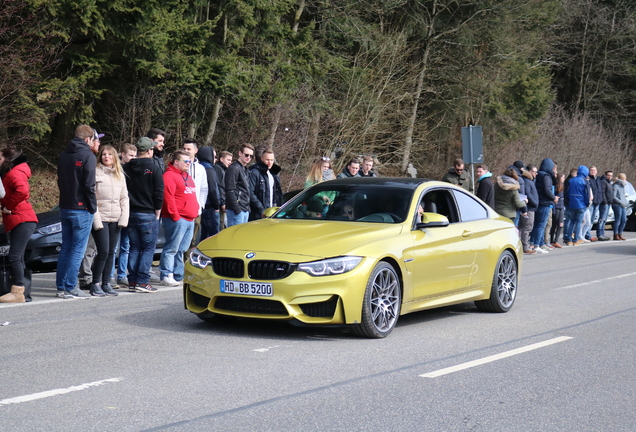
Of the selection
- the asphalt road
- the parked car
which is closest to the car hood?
the asphalt road

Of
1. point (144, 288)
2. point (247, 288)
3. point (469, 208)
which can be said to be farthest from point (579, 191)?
point (247, 288)

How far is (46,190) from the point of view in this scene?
22.8 meters

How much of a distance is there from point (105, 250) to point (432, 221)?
4.21 meters

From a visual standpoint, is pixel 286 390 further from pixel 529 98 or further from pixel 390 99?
pixel 529 98

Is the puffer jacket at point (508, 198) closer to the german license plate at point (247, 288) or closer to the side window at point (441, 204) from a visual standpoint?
the side window at point (441, 204)

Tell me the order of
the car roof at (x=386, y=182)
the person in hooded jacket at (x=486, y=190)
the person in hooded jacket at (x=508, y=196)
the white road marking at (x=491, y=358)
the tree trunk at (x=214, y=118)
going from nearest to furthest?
the white road marking at (x=491, y=358) → the car roof at (x=386, y=182) → the person in hooded jacket at (x=486, y=190) → the person in hooded jacket at (x=508, y=196) → the tree trunk at (x=214, y=118)

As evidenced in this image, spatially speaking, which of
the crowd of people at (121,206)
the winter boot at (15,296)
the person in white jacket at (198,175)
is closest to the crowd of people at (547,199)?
the crowd of people at (121,206)

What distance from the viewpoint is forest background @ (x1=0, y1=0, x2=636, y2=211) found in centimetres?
1964

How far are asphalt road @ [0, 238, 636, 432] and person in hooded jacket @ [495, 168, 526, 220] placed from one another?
8086 mm

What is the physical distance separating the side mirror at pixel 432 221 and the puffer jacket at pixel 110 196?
3.99 meters

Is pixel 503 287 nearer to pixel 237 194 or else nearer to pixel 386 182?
pixel 386 182

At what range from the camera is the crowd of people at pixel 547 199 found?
18469mm

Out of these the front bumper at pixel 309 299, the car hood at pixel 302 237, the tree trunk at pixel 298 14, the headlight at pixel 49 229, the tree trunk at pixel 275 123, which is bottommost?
the front bumper at pixel 309 299

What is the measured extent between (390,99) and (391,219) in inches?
954
